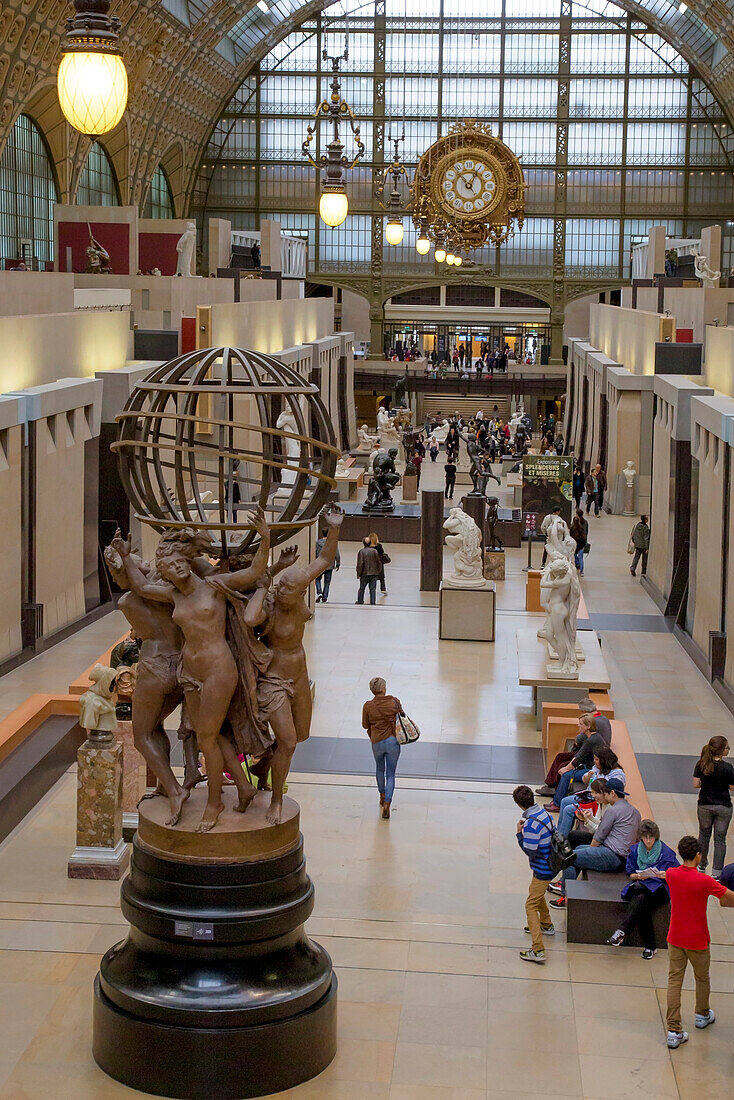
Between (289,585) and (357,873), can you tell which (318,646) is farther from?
(289,585)

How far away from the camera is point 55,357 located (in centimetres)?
2033

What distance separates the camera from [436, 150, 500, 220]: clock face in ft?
108

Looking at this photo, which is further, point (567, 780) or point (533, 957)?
point (567, 780)

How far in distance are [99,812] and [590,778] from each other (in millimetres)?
3616

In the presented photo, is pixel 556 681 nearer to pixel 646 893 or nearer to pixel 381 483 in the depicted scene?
pixel 646 893

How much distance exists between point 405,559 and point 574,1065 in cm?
1931

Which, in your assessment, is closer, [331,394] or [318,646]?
[318,646]

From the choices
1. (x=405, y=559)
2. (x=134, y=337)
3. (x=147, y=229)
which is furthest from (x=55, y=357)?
(x=147, y=229)

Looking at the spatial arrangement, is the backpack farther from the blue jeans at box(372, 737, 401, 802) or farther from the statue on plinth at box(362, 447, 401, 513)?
Answer: the statue on plinth at box(362, 447, 401, 513)

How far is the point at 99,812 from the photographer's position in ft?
35.0

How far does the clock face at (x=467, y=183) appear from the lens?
108 feet

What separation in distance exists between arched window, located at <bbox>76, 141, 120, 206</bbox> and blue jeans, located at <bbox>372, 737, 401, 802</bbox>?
3688 cm

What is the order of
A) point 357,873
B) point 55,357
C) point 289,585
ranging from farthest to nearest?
point 55,357
point 357,873
point 289,585

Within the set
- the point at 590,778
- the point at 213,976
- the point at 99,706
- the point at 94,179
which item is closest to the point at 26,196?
the point at 94,179
